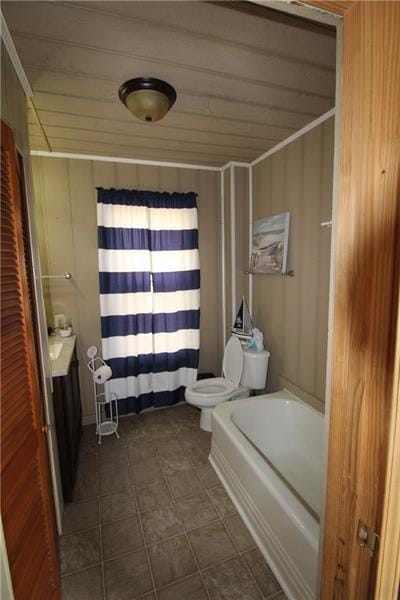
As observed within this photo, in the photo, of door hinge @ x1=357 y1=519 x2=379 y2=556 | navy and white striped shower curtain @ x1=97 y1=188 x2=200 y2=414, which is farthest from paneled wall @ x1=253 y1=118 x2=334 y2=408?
door hinge @ x1=357 y1=519 x2=379 y2=556

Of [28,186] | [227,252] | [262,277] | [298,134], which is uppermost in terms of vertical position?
[298,134]

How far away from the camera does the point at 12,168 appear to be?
1.06m

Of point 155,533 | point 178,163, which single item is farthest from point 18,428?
point 178,163

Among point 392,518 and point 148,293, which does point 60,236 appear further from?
point 392,518

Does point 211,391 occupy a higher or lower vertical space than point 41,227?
lower

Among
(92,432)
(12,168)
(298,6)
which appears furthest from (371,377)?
(92,432)

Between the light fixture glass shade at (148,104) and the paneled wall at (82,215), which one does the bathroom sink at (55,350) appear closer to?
the paneled wall at (82,215)

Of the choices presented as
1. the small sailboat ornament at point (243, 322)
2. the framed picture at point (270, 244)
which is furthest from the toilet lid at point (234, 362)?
the framed picture at point (270, 244)

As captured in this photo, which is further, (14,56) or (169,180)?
(169,180)

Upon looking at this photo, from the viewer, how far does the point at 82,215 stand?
8.90 ft

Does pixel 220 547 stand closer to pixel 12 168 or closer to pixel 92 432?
pixel 92 432

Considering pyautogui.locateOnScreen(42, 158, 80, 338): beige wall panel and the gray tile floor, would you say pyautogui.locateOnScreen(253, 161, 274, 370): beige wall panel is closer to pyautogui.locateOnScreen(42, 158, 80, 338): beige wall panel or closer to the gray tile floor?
the gray tile floor

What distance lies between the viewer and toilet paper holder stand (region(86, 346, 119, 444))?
276 centimetres

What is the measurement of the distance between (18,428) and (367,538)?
1.05 metres
